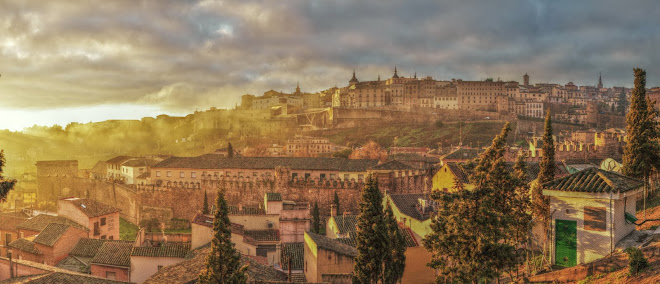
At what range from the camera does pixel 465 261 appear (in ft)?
28.9

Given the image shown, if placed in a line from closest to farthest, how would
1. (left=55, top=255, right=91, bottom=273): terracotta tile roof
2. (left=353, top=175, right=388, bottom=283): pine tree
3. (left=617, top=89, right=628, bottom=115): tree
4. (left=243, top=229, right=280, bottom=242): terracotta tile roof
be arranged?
(left=353, top=175, right=388, bottom=283): pine tree, (left=55, top=255, right=91, bottom=273): terracotta tile roof, (left=243, top=229, right=280, bottom=242): terracotta tile roof, (left=617, top=89, right=628, bottom=115): tree

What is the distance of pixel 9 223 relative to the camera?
28.8 metres

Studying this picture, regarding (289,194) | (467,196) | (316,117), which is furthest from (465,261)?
(316,117)

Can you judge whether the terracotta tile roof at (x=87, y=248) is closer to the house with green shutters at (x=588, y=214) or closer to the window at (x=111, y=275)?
the window at (x=111, y=275)

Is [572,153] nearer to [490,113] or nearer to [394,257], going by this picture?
[394,257]

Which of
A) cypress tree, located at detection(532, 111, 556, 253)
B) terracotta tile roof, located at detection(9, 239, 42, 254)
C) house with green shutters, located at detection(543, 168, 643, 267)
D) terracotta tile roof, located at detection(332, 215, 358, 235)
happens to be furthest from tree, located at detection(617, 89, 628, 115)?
terracotta tile roof, located at detection(9, 239, 42, 254)

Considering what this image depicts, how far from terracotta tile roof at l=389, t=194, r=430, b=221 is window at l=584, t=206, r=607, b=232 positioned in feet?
26.3

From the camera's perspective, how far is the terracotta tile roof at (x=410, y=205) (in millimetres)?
19644

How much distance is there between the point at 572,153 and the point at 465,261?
1253 inches

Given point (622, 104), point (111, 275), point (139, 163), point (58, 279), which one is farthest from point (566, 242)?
point (622, 104)

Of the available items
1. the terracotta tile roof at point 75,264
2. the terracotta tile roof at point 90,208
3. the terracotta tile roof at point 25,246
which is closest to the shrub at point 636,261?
the terracotta tile roof at point 75,264

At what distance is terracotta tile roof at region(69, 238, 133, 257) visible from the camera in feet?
75.9

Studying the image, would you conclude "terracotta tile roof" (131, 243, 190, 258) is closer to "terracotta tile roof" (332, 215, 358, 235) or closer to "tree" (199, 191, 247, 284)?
"terracotta tile roof" (332, 215, 358, 235)

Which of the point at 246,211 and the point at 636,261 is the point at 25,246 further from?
the point at 636,261
